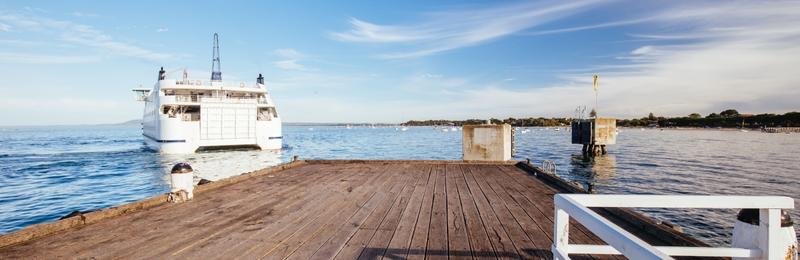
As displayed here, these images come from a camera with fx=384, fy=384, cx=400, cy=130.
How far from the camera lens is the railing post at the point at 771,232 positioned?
231cm

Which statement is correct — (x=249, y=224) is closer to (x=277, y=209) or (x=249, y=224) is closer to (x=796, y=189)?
(x=277, y=209)

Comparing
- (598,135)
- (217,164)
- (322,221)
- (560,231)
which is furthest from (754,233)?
(598,135)

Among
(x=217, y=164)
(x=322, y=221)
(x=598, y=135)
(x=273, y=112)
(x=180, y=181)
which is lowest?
(x=217, y=164)

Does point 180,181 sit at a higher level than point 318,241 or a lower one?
higher

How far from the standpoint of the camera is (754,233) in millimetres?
2443

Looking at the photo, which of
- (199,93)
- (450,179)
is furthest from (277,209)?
(199,93)

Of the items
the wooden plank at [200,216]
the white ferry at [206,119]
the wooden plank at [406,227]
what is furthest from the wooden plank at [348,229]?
the white ferry at [206,119]

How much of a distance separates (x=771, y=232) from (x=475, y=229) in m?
3.33

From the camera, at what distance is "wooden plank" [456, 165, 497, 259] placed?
4375 mm

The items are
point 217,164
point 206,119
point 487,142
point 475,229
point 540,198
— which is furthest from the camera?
point 206,119

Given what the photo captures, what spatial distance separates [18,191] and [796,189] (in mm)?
39206

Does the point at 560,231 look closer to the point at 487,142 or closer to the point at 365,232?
the point at 365,232

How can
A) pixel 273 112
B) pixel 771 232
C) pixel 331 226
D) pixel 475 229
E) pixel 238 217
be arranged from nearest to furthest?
pixel 771 232 → pixel 475 229 → pixel 331 226 → pixel 238 217 → pixel 273 112

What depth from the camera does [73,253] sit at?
433cm
